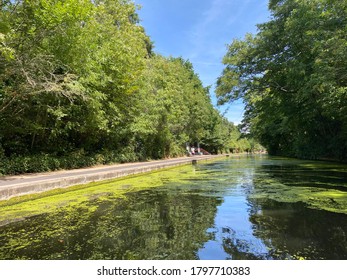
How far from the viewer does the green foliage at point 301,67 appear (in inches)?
496

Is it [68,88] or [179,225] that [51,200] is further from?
[68,88]

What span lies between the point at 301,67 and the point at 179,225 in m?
13.5

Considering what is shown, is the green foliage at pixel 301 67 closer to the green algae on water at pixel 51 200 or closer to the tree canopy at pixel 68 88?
the tree canopy at pixel 68 88

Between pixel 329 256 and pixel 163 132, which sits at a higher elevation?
pixel 163 132

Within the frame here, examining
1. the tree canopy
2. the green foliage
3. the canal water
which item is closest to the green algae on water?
the canal water

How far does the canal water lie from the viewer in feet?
13.6

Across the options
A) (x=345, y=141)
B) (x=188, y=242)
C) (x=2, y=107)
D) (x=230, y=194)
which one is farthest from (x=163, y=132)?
(x=188, y=242)

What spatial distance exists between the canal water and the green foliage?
6165mm

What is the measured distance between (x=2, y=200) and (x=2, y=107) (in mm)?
6301

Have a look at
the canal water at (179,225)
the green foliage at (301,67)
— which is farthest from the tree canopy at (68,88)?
the green foliage at (301,67)

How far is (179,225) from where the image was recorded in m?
5.63
